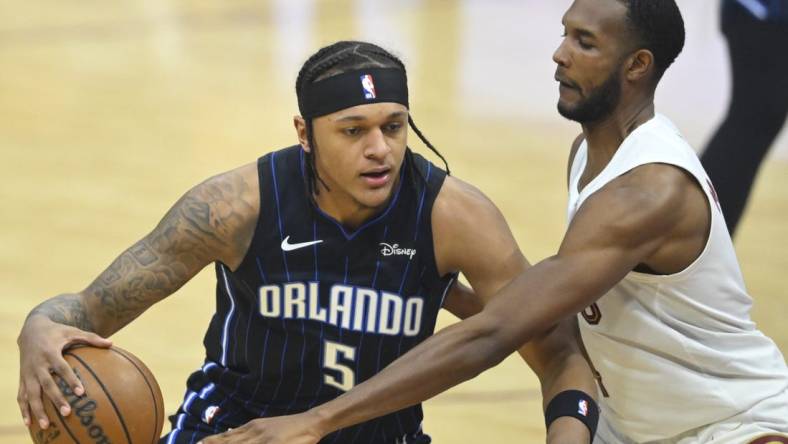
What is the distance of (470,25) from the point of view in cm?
1221

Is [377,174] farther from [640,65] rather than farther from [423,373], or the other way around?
[640,65]

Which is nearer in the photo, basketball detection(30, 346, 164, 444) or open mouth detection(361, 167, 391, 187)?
basketball detection(30, 346, 164, 444)

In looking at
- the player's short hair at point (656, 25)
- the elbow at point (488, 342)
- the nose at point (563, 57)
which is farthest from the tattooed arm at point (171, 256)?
the player's short hair at point (656, 25)

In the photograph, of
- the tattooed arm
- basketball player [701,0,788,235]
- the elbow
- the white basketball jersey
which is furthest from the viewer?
basketball player [701,0,788,235]

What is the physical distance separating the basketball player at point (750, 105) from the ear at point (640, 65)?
2.11 m

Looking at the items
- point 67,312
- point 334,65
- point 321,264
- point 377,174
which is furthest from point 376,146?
point 67,312

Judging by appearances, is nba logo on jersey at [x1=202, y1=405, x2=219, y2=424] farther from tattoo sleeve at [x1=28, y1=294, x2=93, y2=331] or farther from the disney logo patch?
the disney logo patch

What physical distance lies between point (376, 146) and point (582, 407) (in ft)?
3.18

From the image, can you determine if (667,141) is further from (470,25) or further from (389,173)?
(470,25)

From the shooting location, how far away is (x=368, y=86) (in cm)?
385

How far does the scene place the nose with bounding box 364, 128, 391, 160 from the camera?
3797mm

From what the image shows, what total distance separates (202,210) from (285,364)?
21.3 inches

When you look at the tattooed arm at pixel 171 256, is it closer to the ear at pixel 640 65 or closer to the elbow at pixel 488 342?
the elbow at pixel 488 342

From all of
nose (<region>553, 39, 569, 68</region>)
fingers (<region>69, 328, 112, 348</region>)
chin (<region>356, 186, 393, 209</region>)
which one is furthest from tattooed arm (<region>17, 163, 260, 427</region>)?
nose (<region>553, 39, 569, 68</region>)
